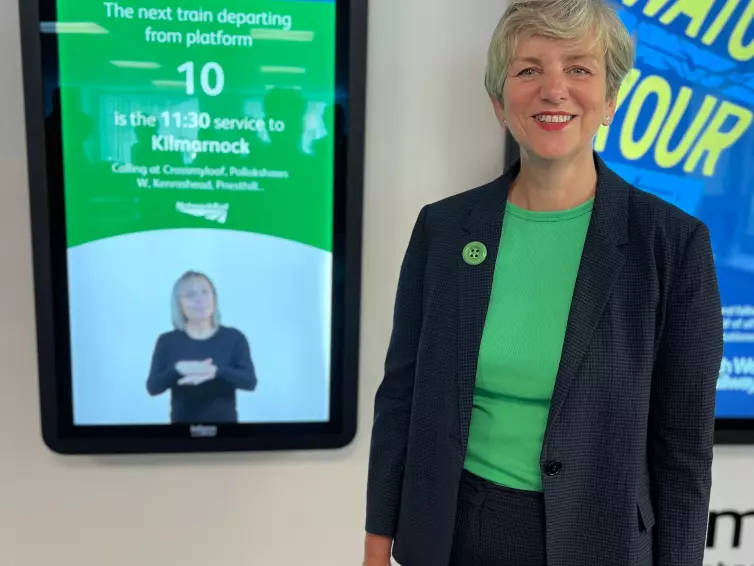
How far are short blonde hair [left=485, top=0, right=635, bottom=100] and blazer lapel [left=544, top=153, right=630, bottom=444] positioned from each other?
199 millimetres

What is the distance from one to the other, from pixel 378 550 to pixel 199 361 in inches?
23.3

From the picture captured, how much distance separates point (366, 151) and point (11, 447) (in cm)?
105

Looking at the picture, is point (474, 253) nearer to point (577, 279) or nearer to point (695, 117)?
point (577, 279)

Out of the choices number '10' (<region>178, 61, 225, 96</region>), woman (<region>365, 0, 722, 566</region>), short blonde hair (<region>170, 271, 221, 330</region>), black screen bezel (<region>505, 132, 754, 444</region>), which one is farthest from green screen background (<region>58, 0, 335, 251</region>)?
black screen bezel (<region>505, 132, 754, 444</region>)

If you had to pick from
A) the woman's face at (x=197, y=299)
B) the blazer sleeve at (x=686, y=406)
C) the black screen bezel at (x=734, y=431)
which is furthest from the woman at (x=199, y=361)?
the black screen bezel at (x=734, y=431)

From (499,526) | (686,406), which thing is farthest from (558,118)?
(499,526)

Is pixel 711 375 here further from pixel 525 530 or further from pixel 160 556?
pixel 160 556

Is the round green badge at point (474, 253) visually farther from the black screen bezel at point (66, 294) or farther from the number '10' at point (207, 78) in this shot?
the number '10' at point (207, 78)

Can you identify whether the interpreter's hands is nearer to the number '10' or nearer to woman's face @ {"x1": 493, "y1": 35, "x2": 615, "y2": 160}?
the number '10'

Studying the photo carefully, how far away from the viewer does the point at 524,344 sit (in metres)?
0.89

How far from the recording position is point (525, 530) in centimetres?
89

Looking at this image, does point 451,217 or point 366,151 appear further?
point 366,151

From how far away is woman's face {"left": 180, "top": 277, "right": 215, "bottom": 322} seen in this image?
1334 millimetres

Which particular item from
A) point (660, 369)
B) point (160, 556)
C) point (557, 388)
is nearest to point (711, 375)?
point (660, 369)
